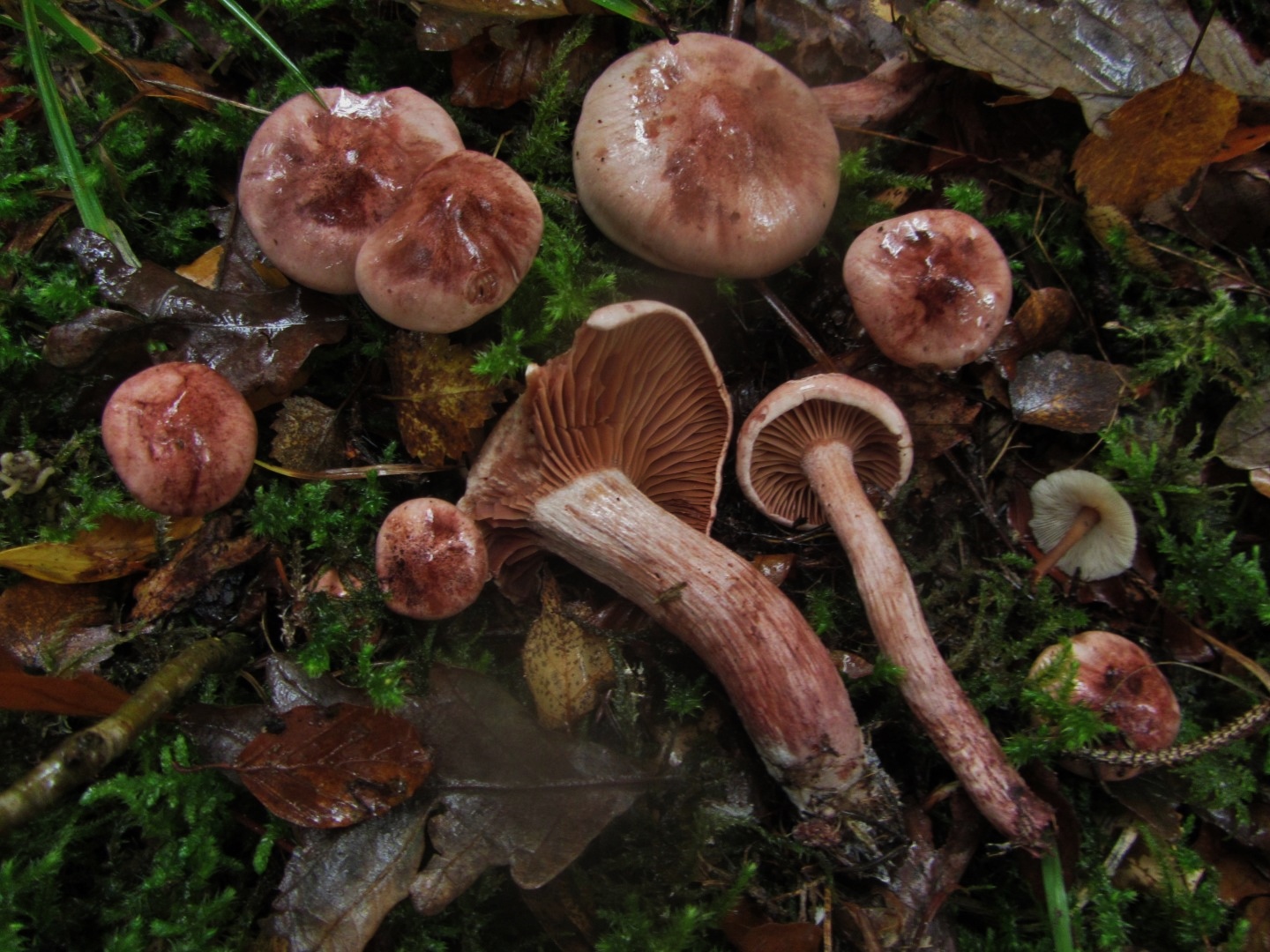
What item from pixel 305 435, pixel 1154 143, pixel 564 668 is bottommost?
pixel 564 668

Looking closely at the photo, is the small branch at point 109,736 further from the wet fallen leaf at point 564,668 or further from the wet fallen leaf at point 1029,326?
the wet fallen leaf at point 1029,326

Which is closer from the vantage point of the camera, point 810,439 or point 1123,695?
point 1123,695

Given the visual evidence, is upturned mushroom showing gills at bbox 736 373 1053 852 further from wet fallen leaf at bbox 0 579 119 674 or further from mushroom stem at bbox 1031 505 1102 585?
wet fallen leaf at bbox 0 579 119 674

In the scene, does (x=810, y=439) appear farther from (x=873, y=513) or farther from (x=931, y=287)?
(x=931, y=287)

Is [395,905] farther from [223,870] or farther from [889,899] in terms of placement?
[889,899]

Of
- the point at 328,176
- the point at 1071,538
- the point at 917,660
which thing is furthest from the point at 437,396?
the point at 1071,538

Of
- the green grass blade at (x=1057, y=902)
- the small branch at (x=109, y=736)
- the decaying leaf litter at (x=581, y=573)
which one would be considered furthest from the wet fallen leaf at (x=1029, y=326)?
the small branch at (x=109, y=736)
